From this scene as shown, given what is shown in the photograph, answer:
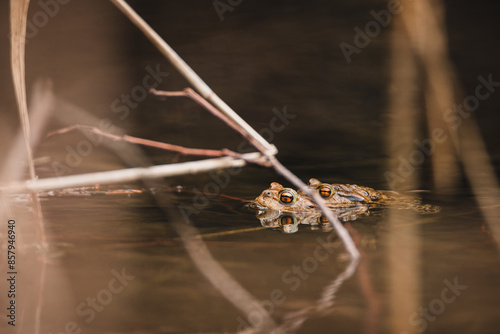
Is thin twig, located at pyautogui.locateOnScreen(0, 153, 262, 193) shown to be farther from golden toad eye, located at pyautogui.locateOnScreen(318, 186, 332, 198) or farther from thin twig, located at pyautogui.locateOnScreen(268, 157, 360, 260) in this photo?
golden toad eye, located at pyautogui.locateOnScreen(318, 186, 332, 198)

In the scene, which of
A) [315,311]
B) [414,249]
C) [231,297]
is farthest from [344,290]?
[414,249]

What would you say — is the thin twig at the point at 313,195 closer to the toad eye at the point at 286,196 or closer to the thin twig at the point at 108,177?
the thin twig at the point at 108,177

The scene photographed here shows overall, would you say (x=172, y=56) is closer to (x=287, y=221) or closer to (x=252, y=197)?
(x=287, y=221)

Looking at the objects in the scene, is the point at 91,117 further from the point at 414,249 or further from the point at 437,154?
the point at 414,249

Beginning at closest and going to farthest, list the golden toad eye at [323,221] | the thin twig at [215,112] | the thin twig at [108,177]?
the thin twig at [108,177], the thin twig at [215,112], the golden toad eye at [323,221]

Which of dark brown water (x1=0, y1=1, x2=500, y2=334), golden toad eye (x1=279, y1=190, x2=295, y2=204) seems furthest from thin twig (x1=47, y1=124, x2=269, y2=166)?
golden toad eye (x1=279, y1=190, x2=295, y2=204)

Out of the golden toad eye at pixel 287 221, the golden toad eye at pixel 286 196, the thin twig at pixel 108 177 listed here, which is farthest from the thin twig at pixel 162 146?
the golden toad eye at pixel 286 196

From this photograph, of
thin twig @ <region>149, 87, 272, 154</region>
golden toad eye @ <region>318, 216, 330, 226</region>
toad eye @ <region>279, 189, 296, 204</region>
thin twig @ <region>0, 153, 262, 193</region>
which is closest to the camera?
thin twig @ <region>0, 153, 262, 193</region>
